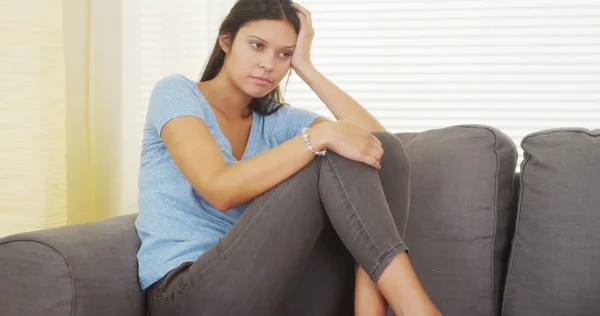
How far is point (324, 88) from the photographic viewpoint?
192 centimetres

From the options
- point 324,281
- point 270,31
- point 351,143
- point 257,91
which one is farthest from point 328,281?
point 270,31

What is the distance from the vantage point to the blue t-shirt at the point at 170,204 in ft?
5.03

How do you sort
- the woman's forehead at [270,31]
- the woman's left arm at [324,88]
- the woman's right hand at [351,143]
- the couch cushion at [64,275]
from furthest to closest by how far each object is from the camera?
the woman's left arm at [324,88]
the woman's forehead at [270,31]
the woman's right hand at [351,143]
the couch cushion at [64,275]

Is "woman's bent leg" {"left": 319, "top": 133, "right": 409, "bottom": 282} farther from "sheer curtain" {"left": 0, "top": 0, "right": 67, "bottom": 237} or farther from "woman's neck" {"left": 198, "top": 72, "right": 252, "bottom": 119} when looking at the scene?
"sheer curtain" {"left": 0, "top": 0, "right": 67, "bottom": 237}

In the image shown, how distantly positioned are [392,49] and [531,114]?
502 mm

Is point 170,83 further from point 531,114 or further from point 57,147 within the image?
point 531,114

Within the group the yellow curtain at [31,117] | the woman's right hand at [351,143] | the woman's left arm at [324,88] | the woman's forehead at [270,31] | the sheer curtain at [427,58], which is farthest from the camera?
the sheer curtain at [427,58]

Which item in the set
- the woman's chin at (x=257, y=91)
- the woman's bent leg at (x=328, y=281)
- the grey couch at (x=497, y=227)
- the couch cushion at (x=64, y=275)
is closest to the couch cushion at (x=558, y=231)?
the grey couch at (x=497, y=227)

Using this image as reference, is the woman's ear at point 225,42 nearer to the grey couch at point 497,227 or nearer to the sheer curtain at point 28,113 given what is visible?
the grey couch at point 497,227

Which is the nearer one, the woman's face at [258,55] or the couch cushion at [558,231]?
the couch cushion at [558,231]

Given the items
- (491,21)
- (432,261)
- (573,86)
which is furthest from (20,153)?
(573,86)

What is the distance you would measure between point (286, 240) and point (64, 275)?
1.31 ft

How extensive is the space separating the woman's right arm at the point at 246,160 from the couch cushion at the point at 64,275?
0.23m

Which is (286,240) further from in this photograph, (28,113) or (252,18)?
(28,113)
